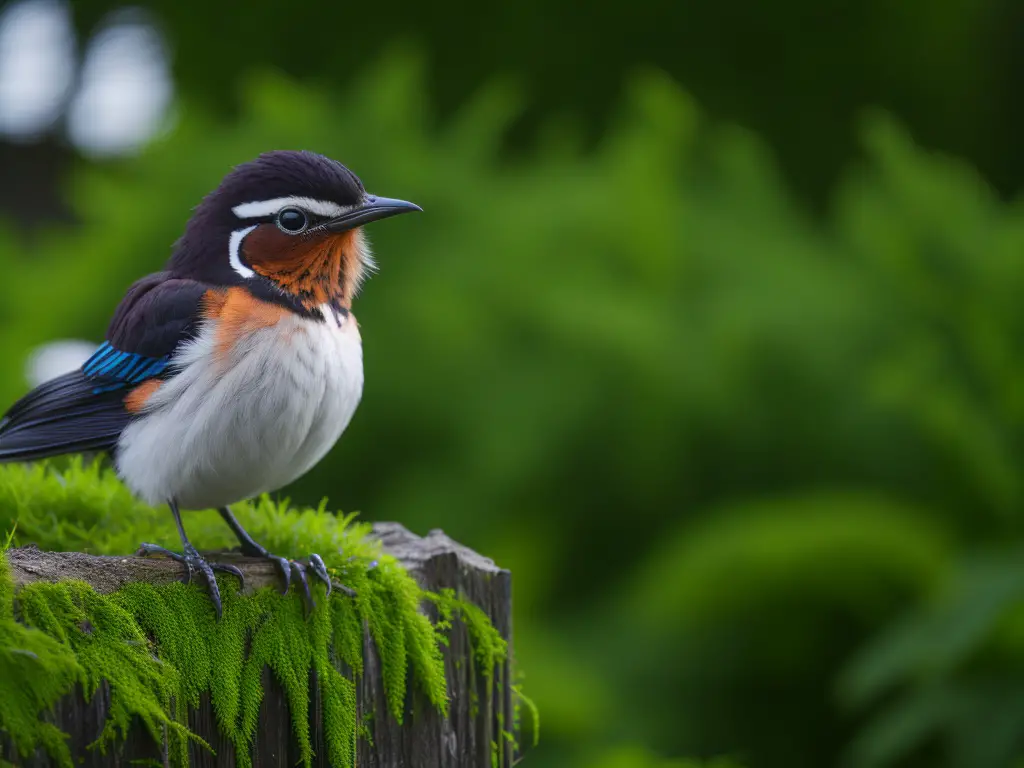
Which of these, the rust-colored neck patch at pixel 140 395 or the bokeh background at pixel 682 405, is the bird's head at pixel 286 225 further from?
the bokeh background at pixel 682 405

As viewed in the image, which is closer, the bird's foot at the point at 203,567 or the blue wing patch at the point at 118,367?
the bird's foot at the point at 203,567

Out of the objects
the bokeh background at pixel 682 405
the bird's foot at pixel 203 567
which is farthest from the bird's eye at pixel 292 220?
the bokeh background at pixel 682 405

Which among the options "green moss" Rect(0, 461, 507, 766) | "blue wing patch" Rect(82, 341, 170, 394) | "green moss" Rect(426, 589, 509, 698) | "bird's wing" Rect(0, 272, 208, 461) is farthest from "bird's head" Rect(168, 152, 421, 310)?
"green moss" Rect(426, 589, 509, 698)

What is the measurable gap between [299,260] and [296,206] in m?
0.14

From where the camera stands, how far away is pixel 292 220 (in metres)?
3.28

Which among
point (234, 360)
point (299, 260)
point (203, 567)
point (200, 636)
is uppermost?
point (299, 260)

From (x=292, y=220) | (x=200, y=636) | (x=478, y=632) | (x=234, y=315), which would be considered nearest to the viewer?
(x=200, y=636)

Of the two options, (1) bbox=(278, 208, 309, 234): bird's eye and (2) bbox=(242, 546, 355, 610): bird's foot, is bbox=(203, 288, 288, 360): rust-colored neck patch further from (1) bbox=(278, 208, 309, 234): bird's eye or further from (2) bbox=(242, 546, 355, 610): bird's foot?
(2) bbox=(242, 546, 355, 610): bird's foot

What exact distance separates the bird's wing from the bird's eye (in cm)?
26

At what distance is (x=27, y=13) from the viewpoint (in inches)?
423

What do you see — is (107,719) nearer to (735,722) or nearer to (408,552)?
(408,552)

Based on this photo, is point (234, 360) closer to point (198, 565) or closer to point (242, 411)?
point (242, 411)

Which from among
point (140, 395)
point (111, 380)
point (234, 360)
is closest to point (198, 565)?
point (234, 360)

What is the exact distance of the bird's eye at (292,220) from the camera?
327cm
